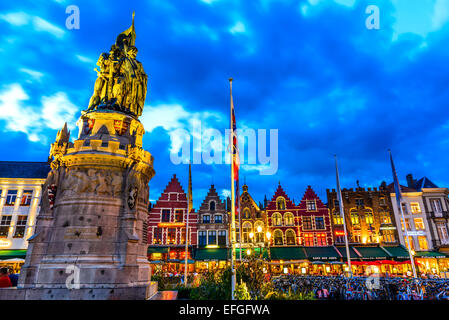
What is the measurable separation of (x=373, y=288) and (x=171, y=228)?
31119mm

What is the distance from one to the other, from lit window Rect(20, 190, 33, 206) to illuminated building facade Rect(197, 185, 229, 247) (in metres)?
23.0

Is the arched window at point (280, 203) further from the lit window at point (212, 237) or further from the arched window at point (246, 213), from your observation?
the lit window at point (212, 237)

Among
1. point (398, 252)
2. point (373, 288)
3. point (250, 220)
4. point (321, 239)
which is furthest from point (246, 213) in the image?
point (373, 288)

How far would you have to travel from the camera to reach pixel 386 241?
39.6 metres

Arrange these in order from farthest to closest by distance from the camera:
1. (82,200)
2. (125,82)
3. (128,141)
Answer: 1. (125,82)
2. (128,141)
3. (82,200)

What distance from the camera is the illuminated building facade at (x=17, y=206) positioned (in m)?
32.1

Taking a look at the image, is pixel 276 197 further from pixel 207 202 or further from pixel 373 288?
pixel 373 288

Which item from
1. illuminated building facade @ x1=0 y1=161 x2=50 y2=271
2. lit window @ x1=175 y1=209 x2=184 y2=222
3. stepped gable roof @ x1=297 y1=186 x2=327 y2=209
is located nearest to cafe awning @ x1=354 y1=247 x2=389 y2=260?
stepped gable roof @ x1=297 y1=186 x2=327 y2=209

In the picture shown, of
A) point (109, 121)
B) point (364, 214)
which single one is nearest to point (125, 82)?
point (109, 121)

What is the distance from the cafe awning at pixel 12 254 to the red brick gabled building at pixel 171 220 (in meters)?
15.5

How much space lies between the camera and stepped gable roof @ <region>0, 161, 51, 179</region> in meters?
35.0
